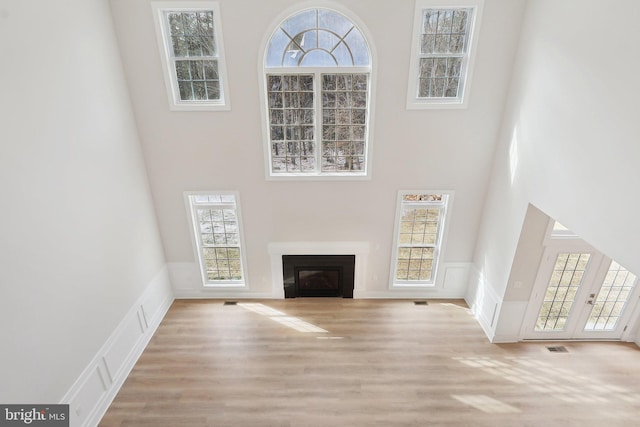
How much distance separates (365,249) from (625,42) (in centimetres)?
470

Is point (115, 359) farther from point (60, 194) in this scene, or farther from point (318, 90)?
point (318, 90)

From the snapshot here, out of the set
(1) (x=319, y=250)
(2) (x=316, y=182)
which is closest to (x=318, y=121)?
(2) (x=316, y=182)

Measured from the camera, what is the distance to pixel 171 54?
18.3ft

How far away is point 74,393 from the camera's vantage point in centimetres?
426

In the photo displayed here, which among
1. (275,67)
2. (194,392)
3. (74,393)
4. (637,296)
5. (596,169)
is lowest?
(194,392)

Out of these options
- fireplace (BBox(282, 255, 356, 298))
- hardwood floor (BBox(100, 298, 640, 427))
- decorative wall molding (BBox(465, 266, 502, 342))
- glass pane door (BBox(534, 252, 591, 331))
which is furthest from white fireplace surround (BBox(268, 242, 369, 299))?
glass pane door (BBox(534, 252, 591, 331))

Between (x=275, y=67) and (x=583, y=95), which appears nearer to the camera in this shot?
(x=583, y=95)

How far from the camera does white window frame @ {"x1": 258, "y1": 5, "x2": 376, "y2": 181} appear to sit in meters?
5.30

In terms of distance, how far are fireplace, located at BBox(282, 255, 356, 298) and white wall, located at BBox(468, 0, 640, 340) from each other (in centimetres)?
279

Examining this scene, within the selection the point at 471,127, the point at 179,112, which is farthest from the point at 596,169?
the point at 179,112

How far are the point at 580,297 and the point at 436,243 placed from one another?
2458mm

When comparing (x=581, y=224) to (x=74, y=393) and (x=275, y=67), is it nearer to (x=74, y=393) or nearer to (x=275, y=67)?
(x=275, y=67)

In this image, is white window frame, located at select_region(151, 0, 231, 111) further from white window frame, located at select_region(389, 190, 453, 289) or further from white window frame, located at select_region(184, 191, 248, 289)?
white window frame, located at select_region(389, 190, 453, 289)

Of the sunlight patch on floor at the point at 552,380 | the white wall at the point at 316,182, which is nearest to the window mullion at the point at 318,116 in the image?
the white wall at the point at 316,182
